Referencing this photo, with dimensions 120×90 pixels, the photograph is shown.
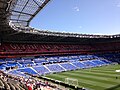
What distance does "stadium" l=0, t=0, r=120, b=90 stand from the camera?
1580 inches

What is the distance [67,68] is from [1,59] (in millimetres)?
19862

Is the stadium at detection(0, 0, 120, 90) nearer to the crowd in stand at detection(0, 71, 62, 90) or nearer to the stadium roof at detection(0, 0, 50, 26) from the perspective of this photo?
the stadium roof at detection(0, 0, 50, 26)

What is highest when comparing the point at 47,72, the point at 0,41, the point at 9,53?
the point at 0,41

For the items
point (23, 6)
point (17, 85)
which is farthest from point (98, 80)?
point (17, 85)

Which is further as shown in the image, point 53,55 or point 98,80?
point 53,55

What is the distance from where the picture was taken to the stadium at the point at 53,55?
40125mm

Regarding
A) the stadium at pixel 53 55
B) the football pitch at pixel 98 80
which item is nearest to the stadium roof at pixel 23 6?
the stadium at pixel 53 55

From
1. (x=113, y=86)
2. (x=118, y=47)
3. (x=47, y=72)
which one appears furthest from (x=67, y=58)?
(x=113, y=86)

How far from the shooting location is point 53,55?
6725 centimetres

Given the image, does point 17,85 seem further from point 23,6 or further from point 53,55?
point 53,55

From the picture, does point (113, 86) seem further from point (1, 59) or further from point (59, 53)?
point (59, 53)

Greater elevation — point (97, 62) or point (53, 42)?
point (53, 42)

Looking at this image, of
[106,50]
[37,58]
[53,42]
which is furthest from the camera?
[106,50]

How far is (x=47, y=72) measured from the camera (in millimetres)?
51125
